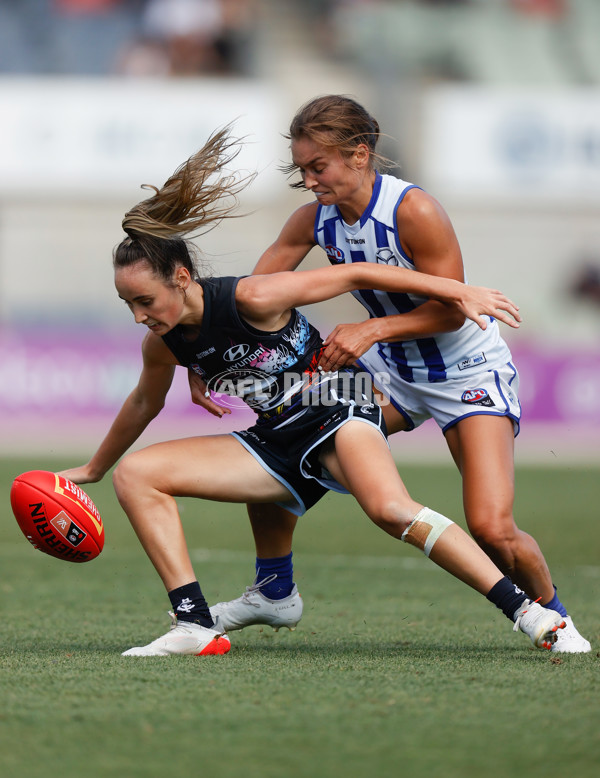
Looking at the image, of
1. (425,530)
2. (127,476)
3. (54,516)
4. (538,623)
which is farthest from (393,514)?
(54,516)

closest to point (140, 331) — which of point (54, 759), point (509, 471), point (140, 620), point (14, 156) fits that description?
point (14, 156)

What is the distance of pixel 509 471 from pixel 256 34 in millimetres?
17416

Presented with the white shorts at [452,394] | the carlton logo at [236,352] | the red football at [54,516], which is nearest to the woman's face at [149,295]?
the carlton logo at [236,352]

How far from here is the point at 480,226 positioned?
19.4 m

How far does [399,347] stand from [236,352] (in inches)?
30.2

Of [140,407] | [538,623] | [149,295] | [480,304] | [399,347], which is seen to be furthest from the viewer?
[399,347]

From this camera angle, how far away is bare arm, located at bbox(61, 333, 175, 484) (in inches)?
170

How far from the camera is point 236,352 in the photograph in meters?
4.13

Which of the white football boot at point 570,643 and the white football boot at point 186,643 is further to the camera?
the white football boot at point 570,643

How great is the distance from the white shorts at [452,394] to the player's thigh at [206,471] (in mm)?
678

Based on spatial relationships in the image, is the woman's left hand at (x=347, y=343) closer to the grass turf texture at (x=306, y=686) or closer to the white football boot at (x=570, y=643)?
the grass turf texture at (x=306, y=686)

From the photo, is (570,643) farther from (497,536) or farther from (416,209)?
(416,209)

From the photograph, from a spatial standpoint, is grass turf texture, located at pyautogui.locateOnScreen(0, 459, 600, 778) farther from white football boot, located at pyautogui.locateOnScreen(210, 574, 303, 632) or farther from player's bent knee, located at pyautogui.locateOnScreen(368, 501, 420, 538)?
player's bent knee, located at pyautogui.locateOnScreen(368, 501, 420, 538)

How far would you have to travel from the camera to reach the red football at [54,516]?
13.9ft
